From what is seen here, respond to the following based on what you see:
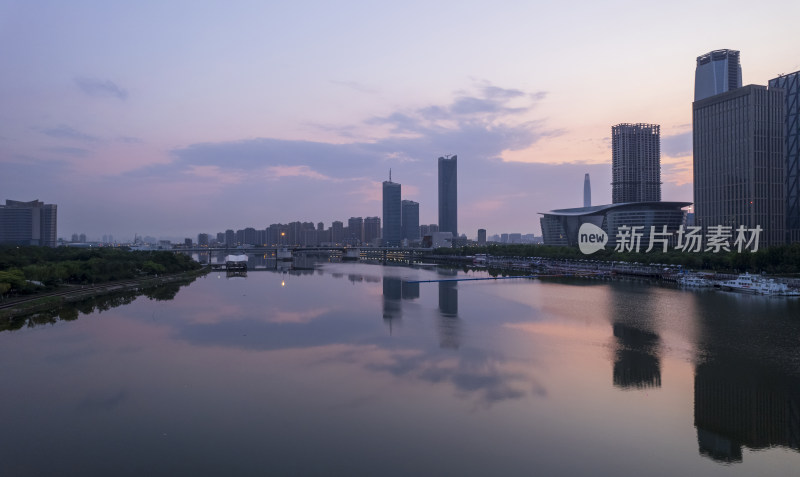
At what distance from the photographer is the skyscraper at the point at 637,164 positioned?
301 feet

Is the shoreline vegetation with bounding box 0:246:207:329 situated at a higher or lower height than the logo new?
lower

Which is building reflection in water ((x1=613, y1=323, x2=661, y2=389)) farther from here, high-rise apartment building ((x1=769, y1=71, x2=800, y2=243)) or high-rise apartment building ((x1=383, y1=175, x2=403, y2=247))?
high-rise apartment building ((x1=383, y1=175, x2=403, y2=247))

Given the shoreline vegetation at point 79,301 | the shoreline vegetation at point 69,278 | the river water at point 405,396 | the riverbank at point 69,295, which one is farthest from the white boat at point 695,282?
the riverbank at point 69,295

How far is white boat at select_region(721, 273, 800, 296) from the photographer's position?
23.3 metres

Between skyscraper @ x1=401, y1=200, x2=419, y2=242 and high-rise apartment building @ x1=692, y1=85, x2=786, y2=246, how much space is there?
10919 centimetres

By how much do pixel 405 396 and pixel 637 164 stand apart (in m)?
95.0

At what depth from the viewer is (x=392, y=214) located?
467ft

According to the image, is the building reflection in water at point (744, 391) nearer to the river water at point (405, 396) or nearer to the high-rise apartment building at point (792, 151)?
the river water at point (405, 396)

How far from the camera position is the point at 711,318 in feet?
56.7

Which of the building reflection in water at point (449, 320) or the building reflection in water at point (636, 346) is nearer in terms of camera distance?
the building reflection in water at point (636, 346)

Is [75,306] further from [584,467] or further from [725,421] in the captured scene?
[725,421]

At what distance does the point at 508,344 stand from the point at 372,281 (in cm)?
2202

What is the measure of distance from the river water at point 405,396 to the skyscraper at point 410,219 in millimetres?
137855

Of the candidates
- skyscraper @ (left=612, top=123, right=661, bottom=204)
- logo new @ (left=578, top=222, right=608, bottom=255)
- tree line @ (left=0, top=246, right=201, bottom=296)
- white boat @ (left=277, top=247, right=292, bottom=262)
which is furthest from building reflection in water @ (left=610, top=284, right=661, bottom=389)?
skyscraper @ (left=612, top=123, right=661, bottom=204)
